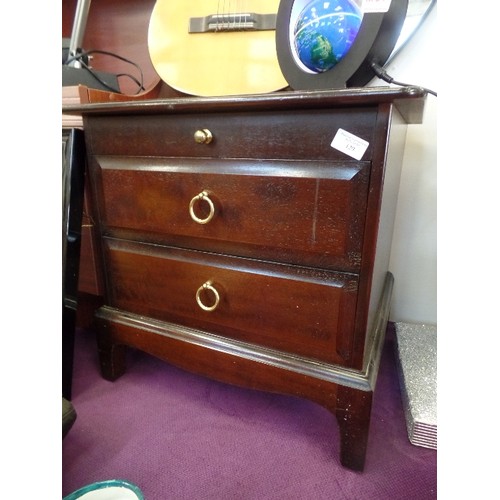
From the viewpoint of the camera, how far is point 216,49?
777mm

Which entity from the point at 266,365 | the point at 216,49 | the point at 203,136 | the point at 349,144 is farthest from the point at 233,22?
the point at 266,365

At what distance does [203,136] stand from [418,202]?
0.66 m

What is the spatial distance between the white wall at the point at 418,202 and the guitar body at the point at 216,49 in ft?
1.11

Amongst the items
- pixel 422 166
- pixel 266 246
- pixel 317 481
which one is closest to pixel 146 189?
pixel 266 246

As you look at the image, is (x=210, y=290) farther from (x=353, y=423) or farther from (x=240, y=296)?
(x=353, y=423)

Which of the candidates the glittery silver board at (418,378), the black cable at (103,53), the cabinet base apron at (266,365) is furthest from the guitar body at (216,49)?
the glittery silver board at (418,378)

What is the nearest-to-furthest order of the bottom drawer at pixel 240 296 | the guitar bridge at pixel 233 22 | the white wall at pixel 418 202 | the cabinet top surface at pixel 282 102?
the cabinet top surface at pixel 282 102 → the bottom drawer at pixel 240 296 → the guitar bridge at pixel 233 22 → the white wall at pixel 418 202

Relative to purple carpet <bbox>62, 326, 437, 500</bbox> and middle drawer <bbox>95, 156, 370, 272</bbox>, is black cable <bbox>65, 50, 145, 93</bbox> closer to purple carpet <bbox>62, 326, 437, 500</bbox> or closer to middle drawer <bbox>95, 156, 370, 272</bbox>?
middle drawer <bbox>95, 156, 370, 272</bbox>

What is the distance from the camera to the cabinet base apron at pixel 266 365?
56 centimetres

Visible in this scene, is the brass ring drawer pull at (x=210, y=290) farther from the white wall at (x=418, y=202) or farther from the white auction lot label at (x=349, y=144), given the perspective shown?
the white wall at (x=418, y=202)

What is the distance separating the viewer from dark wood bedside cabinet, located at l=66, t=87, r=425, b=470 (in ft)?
1.60

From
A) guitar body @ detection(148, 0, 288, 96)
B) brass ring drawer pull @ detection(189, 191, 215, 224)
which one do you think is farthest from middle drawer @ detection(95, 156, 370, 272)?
guitar body @ detection(148, 0, 288, 96)
